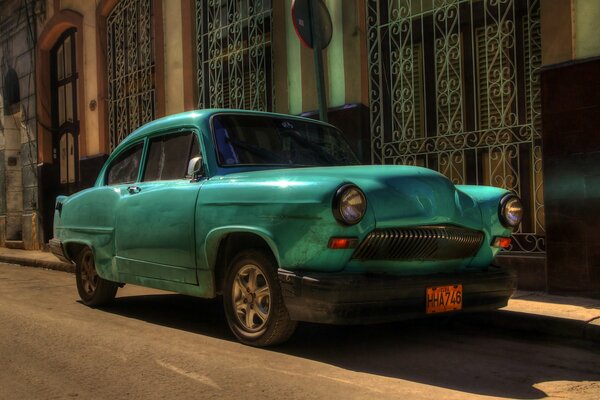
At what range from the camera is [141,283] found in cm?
564

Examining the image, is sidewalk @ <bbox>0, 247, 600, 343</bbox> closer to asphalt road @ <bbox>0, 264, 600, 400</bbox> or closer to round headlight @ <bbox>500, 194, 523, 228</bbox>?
asphalt road @ <bbox>0, 264, 600, 400</bbox>

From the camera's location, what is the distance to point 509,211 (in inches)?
189

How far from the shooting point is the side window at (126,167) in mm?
6102

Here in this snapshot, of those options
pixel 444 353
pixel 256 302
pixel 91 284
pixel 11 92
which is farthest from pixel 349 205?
pixel 11 92

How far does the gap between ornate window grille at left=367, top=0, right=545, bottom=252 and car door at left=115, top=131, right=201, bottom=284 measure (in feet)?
11.9

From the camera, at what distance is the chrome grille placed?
4.05m

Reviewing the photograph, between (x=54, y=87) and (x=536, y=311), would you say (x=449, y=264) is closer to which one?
(x=536, y=311)

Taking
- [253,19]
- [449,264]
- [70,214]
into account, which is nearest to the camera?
[449,264]

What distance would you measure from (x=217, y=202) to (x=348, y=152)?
159 centimetres

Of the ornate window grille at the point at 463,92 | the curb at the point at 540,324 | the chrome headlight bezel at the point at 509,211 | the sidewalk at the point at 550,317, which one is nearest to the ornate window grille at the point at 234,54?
the ornate window grille at the point at 463,92

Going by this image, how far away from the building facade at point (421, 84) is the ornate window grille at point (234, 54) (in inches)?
1.0

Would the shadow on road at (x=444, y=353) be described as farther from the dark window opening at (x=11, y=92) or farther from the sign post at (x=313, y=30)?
the dark window opening at (x=11, y=92)

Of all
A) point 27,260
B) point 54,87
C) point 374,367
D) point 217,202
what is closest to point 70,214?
point 217,202

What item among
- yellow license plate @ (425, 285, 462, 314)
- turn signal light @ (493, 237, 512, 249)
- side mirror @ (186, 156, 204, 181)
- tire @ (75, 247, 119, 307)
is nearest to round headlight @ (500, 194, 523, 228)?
turn signal light @ (493, 237, 512, 249)
